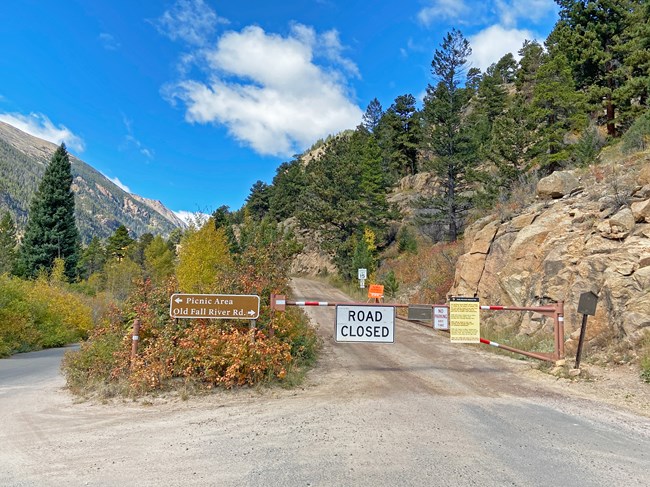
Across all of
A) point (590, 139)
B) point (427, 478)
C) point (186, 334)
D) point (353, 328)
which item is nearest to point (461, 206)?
point (590, 139)

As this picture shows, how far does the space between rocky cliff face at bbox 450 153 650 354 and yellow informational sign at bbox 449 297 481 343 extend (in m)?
2.70

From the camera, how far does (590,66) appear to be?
2798cm

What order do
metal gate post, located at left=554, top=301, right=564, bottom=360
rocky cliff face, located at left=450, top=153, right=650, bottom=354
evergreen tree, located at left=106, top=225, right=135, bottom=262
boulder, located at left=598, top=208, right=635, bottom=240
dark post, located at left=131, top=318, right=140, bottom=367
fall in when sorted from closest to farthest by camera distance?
dark post, located at left=131, top=318, right=140, bottom=367
metal gate post, located at left=554, top=301, right=564, bottom=360
rocky cliff face, located at left=450, top=153, right=650, bottom=354
boulder, located at left=598, top=208, right=635, bottom=240
evergreen tree, located at left=106, top=225, right=135, bottom=262

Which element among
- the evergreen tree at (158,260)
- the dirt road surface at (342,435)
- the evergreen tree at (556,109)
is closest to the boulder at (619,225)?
the dirt road surface at (342,435)

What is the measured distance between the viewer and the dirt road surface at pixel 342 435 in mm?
3969

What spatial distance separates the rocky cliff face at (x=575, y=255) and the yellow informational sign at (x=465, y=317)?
270cm

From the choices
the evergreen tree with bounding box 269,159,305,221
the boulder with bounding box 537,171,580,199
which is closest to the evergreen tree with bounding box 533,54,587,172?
the boulder with bounding box 537,171,580,199

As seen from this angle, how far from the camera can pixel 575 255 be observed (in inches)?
460

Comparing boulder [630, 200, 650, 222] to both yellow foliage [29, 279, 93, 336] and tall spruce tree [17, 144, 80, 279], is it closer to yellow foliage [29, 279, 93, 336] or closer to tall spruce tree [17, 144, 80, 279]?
yellow foliage [29, 279, 93, 336]

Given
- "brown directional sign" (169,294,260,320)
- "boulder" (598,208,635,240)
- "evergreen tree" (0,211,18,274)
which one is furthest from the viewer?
"evergreen tree" (0,211,18,274)

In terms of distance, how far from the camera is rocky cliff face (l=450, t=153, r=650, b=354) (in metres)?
9.46

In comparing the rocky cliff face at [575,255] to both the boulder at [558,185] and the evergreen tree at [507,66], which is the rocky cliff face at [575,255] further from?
the evergreen tree at [507,66]

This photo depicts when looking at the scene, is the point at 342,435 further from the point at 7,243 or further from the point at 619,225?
the point at 7,243

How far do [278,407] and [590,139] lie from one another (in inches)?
879
